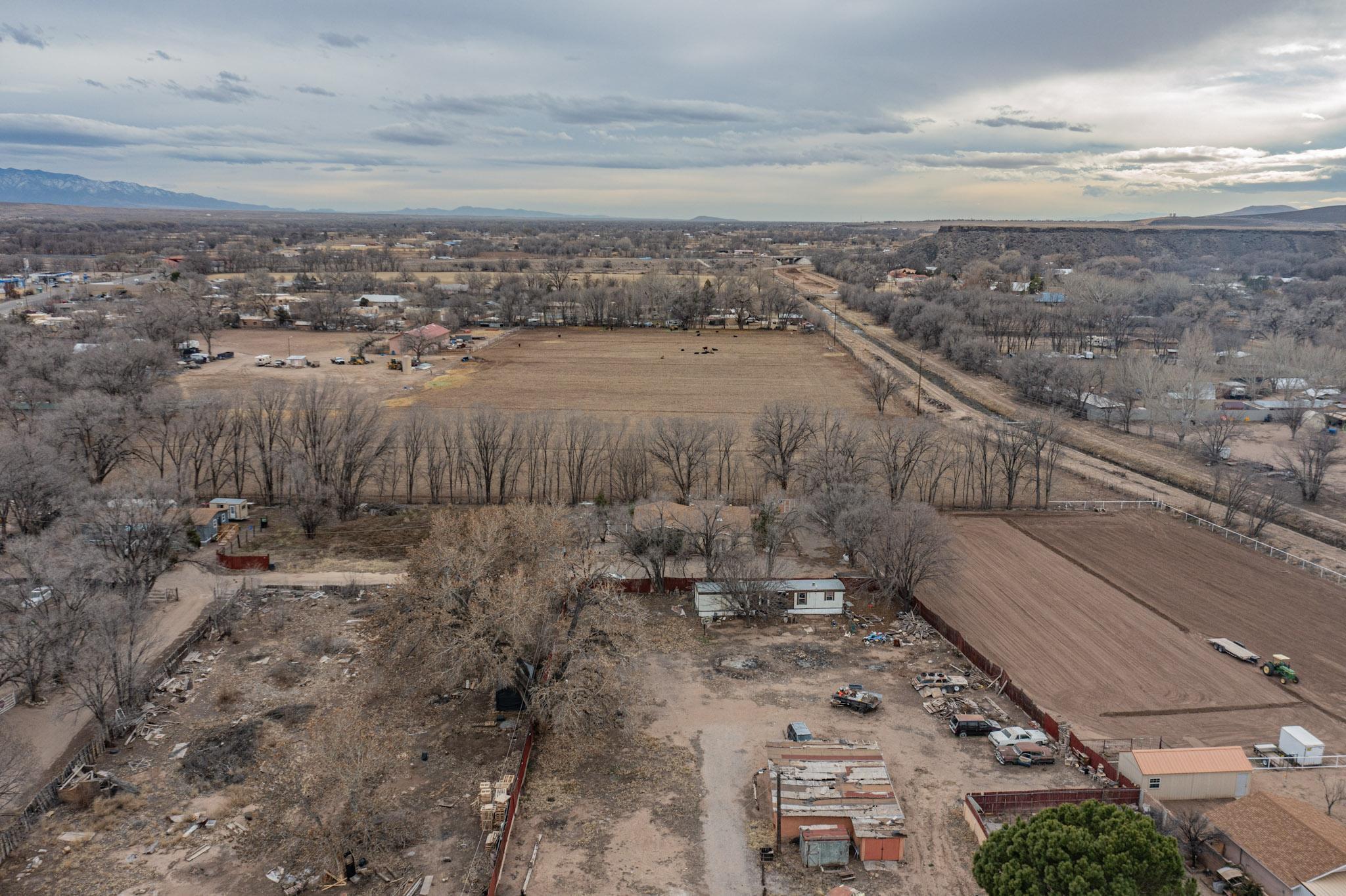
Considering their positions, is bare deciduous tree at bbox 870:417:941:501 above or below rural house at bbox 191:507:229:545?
above

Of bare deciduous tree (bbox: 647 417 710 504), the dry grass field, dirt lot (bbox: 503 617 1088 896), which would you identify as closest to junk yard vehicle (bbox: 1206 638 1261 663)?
dirt lot (bbox: 503 617 1088 896)

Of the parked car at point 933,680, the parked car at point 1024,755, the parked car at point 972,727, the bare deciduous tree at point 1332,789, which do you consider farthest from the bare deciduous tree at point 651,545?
the bare deciduous tree at point 1332,789

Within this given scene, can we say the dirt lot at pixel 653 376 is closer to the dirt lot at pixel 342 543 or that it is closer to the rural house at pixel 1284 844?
the dirt lot at pixel 342 543

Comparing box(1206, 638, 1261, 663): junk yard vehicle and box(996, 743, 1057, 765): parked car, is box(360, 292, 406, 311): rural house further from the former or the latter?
box(996, 743, 1057, 765): parked car

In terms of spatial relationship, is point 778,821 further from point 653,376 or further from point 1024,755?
point 653,376

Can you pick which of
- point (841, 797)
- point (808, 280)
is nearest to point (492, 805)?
point (841, 797)
